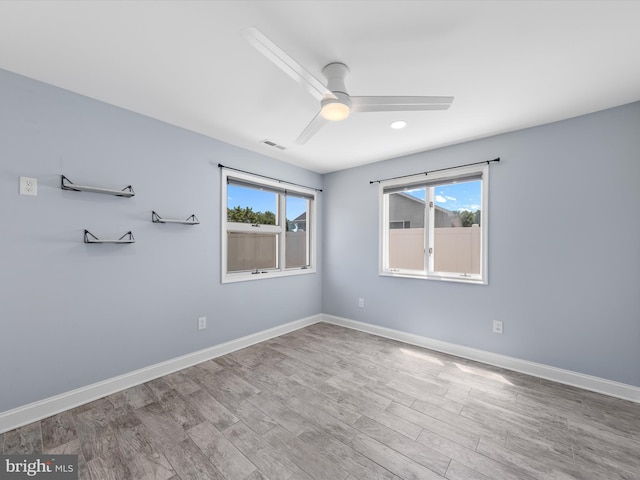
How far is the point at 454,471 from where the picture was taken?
4.84ft

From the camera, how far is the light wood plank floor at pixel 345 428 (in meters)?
1.50

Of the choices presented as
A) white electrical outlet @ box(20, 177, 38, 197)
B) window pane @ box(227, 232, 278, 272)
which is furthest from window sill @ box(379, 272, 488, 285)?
white electrical outlet @ box(20, 177, 38, 197)

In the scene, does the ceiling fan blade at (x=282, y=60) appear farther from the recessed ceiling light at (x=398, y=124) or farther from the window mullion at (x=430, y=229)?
the window mullion at (x=430, y=229)

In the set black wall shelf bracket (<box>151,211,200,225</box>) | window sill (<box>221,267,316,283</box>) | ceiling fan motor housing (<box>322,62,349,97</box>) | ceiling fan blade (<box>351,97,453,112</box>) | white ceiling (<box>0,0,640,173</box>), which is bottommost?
window sill (<box>221,267,316,283</box>)

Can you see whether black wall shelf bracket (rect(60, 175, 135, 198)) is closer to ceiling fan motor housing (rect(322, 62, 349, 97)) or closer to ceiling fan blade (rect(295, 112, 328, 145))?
ceiling fan blade (rect(295, 112, 328, 145))

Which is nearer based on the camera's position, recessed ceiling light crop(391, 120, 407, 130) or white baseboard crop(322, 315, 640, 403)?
white baseboard crop(322, 315, 640, 403)

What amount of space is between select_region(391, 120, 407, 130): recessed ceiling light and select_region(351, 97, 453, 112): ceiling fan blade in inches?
35.5

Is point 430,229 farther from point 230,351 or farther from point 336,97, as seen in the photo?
point 230,351

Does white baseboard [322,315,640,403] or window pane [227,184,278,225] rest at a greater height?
window pane [227,184,278,225]

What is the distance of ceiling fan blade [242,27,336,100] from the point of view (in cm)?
110

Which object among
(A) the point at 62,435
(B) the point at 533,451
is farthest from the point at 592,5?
(A) the point at 62,435

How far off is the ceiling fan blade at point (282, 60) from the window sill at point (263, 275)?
90.5 inches

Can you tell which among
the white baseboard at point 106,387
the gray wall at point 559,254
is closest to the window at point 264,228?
the white baseboard at point 106,387

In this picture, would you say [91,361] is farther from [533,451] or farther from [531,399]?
[531,399]
